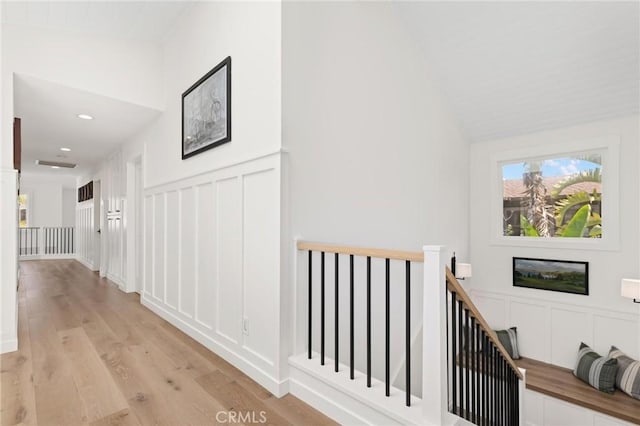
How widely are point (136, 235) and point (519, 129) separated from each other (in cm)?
540

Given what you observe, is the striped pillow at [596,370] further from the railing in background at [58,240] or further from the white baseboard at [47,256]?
the railing in background at [58,240]

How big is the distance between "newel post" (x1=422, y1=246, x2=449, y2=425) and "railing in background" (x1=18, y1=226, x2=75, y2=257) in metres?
10.5

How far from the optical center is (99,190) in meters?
6.58

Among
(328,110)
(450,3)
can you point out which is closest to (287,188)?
(328,110)

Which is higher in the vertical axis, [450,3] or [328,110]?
[450,3]

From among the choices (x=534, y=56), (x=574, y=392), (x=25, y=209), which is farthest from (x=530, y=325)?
(x=25, y=209)

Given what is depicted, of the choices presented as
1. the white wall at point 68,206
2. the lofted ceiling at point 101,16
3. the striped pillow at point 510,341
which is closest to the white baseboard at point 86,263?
the white wall at point 68,206

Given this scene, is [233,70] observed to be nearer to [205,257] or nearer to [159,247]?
[205,257]

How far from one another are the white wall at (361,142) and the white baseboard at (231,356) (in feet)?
0.86

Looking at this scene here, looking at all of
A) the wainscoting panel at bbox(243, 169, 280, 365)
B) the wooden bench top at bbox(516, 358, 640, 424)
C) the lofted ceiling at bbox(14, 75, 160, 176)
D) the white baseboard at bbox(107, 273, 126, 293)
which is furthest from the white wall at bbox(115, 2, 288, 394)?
the wooden bench top at bbox(516, 358, 640, 424)

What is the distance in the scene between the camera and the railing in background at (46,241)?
866cm

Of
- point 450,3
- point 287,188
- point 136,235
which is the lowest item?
point 136,235

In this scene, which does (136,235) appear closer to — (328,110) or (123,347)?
(123,347)

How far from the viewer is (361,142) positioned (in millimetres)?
2697
